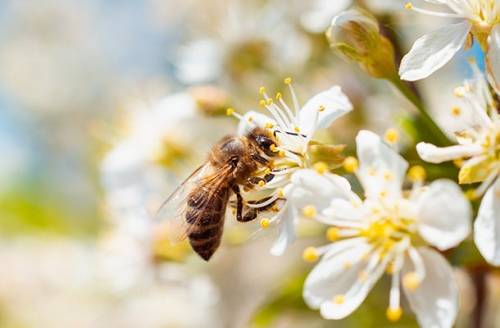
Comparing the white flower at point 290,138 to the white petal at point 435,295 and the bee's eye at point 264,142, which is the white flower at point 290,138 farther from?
the white petal at point 435,295

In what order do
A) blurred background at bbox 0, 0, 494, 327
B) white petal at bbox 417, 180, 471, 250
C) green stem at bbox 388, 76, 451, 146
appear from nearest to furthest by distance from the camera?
white petal at bbox 417, 180, 471, 250, green stem at bbox 388, 76, 451, 146, blurred background at bbox 0, 0, 494, 327

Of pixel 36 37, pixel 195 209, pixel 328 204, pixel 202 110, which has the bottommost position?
pixel 328 204

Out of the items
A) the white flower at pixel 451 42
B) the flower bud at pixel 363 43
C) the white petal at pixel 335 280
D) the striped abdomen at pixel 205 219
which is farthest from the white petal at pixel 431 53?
the striped abdomen at pixel 205 219

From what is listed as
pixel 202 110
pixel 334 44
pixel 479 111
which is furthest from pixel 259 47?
pixel 479 111

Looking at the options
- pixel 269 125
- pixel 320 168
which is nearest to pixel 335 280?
pixel 320 168

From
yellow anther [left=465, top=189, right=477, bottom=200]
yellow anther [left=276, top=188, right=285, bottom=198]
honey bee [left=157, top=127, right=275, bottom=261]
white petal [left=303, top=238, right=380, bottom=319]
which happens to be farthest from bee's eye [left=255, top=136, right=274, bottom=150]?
yellow anther [left=465, top=189, right=477, bottom=200]

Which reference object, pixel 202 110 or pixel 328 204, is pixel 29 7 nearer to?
pixel 202 110

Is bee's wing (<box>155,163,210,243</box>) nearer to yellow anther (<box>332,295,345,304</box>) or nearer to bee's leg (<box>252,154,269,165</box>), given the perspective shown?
bee's leg (<box>252,154,269,165</box>)
